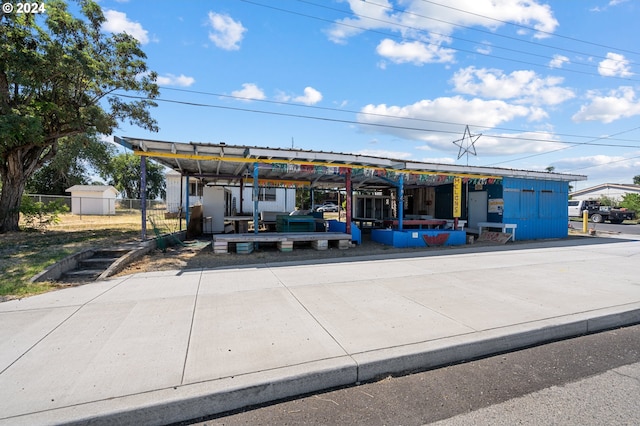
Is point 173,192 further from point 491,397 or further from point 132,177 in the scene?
point 491,397

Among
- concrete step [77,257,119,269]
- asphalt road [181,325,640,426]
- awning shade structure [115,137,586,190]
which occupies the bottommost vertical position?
asphalt road [181,325,640,426]

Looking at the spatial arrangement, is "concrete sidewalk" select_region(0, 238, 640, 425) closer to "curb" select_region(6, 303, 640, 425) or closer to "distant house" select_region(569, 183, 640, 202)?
"curb" select_region(6, 303, 640, 425)

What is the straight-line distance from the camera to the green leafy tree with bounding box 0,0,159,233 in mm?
10188

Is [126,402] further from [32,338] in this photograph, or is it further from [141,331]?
[32,338]

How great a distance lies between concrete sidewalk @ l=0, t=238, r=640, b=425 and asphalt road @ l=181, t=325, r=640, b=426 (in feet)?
0.58

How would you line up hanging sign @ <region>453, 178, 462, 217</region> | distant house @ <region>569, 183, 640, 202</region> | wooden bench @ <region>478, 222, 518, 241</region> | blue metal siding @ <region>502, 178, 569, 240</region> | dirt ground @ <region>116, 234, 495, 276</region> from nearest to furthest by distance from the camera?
dirt ground @ <region>116, 234, 495, 276</region>, hanging sign @ <region>453, 178, 462, 217</region>, wooden bench @ <region>478, 222, 518, 241</region>, blue metal siding @ <region>502, 178, 569, 240</region>, distant house @ <region>569, 183, 640, 202</region>

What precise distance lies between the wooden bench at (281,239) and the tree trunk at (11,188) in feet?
29.6

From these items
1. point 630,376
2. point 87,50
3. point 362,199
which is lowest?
point 630,376

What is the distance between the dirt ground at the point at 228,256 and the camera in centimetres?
796

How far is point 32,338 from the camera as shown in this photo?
3.71 metres

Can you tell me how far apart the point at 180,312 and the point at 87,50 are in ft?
40.6

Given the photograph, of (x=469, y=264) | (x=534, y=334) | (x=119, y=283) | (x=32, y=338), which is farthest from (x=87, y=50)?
(x=534, y=334)

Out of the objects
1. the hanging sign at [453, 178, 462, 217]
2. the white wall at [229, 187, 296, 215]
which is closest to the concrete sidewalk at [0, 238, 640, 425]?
the hanging sign at [453, 178, 462, 217]

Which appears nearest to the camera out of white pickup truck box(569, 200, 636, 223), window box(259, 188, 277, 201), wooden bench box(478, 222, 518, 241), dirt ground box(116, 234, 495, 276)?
dirt ground box(116, 234, 495, 276)
